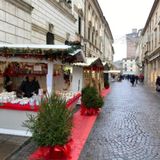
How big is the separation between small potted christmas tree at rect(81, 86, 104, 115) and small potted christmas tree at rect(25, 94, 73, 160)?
648 centimetres

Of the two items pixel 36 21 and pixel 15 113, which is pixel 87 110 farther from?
pixel 36 21

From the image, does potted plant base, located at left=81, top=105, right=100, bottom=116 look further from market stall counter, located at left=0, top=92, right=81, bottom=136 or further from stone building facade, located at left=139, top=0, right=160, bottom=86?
stone building facade, located at left=139, top=0, right=160, bottom=86

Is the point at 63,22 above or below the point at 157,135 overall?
above

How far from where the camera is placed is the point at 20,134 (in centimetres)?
983

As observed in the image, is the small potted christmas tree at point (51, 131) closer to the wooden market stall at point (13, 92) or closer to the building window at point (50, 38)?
the wooden market stall at point (13, 92)

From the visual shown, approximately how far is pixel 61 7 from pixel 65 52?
1414 cm

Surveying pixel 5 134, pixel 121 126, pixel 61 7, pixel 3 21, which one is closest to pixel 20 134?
pixel 5 134

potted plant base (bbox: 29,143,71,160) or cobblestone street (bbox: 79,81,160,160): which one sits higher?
potted plant base (bbox: 29,143,71,160)

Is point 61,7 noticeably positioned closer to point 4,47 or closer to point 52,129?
point 4,47

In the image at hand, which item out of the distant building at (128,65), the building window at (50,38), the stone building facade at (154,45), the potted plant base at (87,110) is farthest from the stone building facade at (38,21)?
the distant building at (128,65)

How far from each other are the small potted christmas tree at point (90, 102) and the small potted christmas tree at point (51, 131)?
6.48 meters

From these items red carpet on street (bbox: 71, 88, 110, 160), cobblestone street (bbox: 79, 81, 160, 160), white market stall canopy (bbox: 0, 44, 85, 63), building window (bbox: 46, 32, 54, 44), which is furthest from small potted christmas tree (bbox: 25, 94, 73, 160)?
building window (bbox: 46, 32, 54, 44)

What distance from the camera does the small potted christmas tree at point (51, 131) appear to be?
750 cm

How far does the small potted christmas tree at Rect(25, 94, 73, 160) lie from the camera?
7.50 meters
